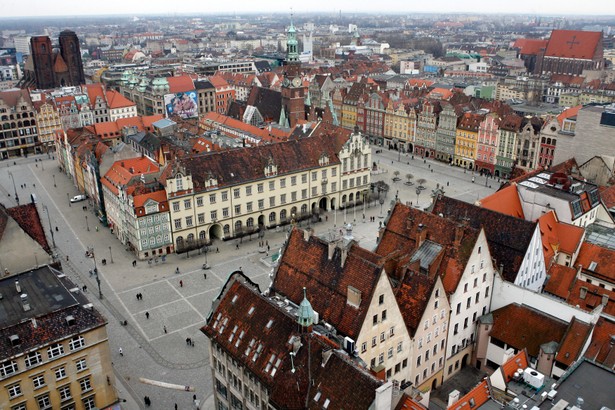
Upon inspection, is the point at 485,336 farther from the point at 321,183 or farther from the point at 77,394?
the point at 321,183

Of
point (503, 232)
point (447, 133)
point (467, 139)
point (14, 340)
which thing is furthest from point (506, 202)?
point (447, 133)

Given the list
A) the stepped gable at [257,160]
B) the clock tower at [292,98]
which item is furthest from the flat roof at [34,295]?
the clock tower at [292,98]

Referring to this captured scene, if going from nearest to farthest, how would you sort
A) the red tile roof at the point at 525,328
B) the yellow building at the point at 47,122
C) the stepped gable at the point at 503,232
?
the red tile roof at the point at 525,328
the stepped gable at the point at 503,232
the yellow building at the point at 47,122

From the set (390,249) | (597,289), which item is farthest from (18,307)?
(597,289)

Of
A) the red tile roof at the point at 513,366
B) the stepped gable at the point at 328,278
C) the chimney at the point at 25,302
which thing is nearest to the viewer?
the red tile roof at the point at 513,366

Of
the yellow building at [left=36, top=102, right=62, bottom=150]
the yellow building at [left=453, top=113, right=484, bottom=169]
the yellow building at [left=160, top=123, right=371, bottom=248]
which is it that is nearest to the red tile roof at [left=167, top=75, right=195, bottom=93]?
the yellow building at [left=36, top=102, right=62, bottom=150]

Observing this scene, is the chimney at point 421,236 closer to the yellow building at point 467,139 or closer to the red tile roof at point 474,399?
the red tile roof at point 474,399
